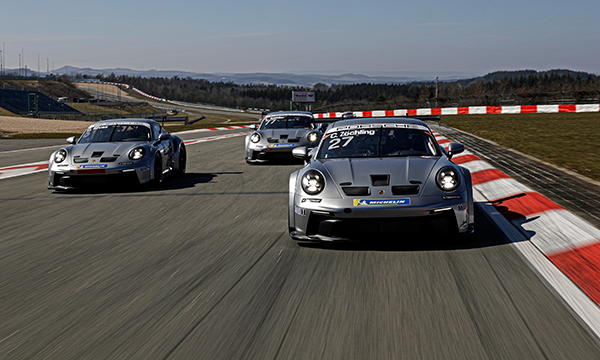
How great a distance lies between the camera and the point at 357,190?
5.61 metres

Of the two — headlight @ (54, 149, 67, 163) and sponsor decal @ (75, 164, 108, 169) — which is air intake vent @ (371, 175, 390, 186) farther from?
headlight @ (54, 149, 67, 163)

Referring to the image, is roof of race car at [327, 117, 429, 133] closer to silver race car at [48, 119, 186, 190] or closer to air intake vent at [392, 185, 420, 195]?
air intake vent at [392, 185, 420, 195]

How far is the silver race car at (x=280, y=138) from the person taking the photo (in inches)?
578

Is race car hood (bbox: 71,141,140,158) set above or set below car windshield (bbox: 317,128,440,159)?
below

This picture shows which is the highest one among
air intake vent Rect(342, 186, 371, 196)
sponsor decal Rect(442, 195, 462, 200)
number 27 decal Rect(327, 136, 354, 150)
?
number 27 decal Rect(327, 136, 354, 150)

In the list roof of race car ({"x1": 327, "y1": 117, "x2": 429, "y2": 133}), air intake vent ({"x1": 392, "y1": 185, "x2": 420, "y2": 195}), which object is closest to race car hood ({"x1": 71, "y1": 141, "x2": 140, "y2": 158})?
roof of race car ({"x1": 327, "y1": 117, "x2": 429, "y2": 133})

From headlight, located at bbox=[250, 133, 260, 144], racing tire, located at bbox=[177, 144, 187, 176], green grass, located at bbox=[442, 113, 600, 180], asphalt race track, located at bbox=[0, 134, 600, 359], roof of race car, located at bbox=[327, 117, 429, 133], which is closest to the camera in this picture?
asphalt race track, located at bbox=[0, 134, 600, 359]

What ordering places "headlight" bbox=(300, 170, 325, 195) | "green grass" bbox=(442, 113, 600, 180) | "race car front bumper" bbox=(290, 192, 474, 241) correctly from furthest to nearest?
"green grass" bbox=(442, 113, 600, 180) < "headlight" bbox=(300, 170, 325, 195) < "race car front bumper" bbox=(290, 192, 474, 241)

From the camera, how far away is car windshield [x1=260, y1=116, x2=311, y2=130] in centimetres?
1586

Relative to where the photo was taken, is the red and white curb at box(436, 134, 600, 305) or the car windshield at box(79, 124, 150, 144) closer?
the red and white curb at box(436, 134, 600, 305)

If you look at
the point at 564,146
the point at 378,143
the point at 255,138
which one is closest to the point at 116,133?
the point at 255,138

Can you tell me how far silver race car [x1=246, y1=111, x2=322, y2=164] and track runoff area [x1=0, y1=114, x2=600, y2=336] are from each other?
5.66 m

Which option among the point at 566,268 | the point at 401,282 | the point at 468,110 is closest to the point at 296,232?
the point at 401,282

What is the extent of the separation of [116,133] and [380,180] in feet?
23.7
